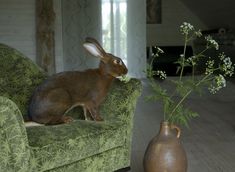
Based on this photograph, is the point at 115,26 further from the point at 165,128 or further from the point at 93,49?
the point at 165,128

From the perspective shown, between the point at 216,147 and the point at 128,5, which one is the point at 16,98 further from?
the point at 128,5

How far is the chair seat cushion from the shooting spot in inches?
66.6

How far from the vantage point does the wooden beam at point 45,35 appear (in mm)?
5293

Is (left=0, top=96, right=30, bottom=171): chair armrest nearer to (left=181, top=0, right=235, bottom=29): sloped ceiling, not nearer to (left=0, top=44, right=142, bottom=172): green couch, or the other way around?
(left=0, top=44, right=142, bottom=172): green couch

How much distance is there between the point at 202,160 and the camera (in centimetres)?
253

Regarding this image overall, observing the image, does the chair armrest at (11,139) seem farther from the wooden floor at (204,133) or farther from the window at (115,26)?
the window at (115,26)

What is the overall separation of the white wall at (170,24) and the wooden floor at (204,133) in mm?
4533

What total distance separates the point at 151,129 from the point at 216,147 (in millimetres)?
744

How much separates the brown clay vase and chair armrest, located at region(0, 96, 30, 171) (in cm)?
58

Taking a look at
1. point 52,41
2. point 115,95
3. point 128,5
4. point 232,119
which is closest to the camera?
point 115,95

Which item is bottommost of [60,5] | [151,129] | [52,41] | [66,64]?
[151,129]

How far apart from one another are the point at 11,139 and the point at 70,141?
0.31 m

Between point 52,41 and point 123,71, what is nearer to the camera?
point 123,71

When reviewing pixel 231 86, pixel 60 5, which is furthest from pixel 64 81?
pixel 231 86
